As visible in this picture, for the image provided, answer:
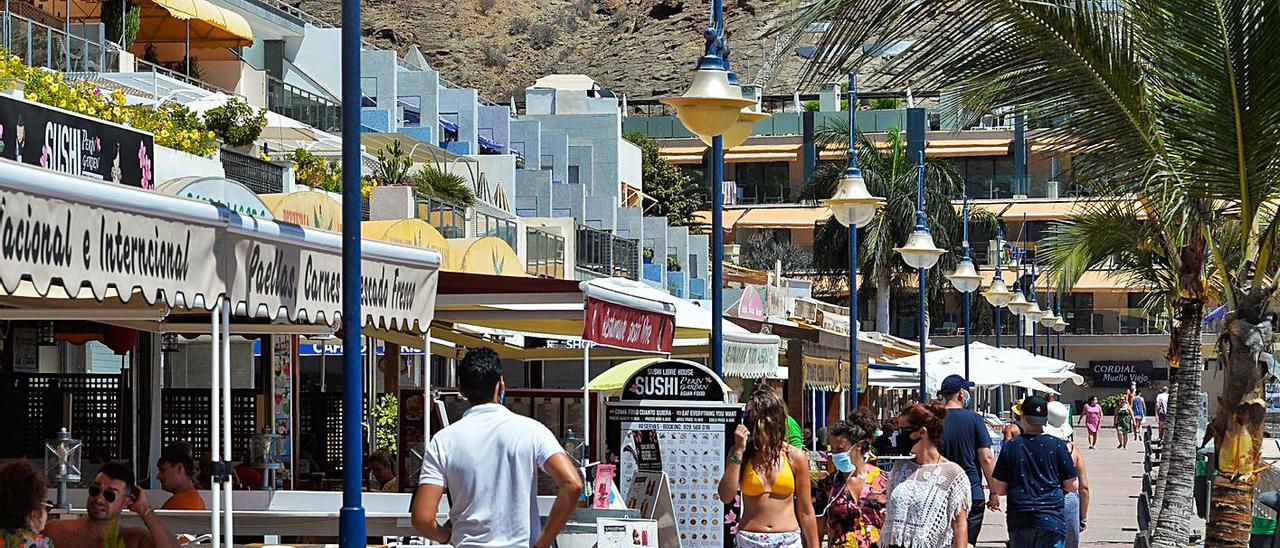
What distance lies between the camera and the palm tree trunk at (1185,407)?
13.9 meters

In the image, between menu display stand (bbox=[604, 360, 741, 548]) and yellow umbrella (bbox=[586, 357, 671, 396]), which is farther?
yellow umbrella (bbox=[586, 357, 671, 396])

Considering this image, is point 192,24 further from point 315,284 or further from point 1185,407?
point 315,284

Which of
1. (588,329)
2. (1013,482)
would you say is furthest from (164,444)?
(1013,482)

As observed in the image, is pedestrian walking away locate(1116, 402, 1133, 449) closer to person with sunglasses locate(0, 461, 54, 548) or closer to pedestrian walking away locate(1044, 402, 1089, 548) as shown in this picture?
pedestrian walking away locate(1044, 402, 1089, 548)

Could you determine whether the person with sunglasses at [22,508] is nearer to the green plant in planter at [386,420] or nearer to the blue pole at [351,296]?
the blue pole at [351,296]

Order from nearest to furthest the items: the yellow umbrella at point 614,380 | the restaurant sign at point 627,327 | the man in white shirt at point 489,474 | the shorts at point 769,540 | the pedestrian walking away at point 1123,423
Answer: the man in white shirt at point 489,474
the shorts at point 769,540
the restaurant sign at point 627,327
the yellow umbrella at point 614,380
the pedestrian walking away at point 1123,423

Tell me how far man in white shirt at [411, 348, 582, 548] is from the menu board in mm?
4336

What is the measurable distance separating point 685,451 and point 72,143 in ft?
35.2

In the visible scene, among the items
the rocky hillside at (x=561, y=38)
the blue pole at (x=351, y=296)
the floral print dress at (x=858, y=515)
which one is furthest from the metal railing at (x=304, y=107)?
the rocky hillside at (x=561, y=38)

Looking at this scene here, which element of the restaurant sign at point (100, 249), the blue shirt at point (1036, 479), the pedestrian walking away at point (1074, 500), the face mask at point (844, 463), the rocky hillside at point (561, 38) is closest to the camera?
the restaurant sign at point (100, 249)

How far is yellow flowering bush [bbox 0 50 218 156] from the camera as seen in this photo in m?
22.2

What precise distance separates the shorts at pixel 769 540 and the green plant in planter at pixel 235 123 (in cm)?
2007

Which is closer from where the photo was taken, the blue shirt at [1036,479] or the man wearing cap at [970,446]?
the blue shirt at [1036,479]

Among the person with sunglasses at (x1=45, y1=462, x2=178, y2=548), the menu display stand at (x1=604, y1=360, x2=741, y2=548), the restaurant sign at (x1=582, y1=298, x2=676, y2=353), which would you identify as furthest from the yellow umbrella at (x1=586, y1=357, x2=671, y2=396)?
the person with sunglasses at (x1=45, y1=462, x2=178, y2=548)
